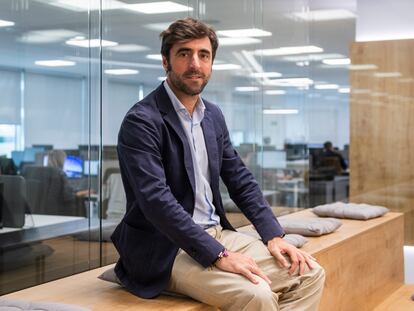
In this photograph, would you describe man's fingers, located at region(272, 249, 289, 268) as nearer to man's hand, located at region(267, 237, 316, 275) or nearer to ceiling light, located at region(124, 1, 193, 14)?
man's hand, located at region(267, 237, 316, 275)

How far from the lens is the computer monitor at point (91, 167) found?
9.61 feet

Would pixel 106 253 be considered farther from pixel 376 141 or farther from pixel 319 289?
pixel 376 141

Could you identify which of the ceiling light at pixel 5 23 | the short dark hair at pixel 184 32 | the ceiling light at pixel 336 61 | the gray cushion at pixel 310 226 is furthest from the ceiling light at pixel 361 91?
the ceiling light at pixel 5 23

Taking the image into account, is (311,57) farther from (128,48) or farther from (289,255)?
(289,255)

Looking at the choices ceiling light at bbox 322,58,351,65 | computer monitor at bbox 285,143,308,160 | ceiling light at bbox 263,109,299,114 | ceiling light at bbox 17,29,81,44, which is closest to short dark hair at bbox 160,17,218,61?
ceiling light at bbox 17,29,81,44

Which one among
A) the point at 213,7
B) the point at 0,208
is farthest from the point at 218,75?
the point at 0,208

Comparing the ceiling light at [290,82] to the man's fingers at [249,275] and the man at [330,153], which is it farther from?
the man's fingers at [249,275]

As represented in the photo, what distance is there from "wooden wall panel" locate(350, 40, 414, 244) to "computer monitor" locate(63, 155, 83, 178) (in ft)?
11.3

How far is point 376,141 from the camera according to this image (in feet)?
18.7

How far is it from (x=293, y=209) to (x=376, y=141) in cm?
112

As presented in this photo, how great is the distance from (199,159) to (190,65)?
13.0 inches

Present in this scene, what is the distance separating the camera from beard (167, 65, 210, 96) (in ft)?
7.55

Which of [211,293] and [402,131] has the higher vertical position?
[402,131]

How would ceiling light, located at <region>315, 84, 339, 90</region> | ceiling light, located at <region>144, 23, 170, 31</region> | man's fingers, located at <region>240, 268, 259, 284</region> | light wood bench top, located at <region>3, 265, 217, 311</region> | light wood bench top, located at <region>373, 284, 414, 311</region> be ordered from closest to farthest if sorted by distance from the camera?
1. man's fingers, located at <region>240, 268, 259, 284</region>
2. light wood bench top, located at <region>3, 265, 217, 311</region>
3. ceiling light, located at <region>144, 23, 170, 31</region>
4. light wood bench top, located at <region>373, 284, 414, 311</region>
5. ceiling light, located at <region>315, 84, 339, 90</region>
